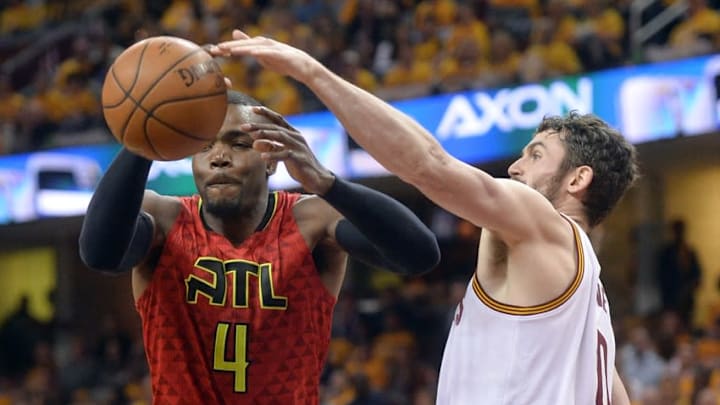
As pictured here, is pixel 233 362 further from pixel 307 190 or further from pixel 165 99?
Result: pixel 165 99

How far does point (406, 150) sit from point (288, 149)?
45 centimetres

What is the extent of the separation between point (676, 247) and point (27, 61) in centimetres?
1063

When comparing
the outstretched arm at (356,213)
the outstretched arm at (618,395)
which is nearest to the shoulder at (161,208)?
the outstretched arm at (356,213)

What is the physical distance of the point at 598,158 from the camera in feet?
13.2

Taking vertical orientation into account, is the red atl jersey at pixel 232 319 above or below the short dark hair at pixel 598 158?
below

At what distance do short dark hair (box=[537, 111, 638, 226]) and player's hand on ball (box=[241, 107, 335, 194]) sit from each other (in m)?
0.81

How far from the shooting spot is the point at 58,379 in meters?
14.5

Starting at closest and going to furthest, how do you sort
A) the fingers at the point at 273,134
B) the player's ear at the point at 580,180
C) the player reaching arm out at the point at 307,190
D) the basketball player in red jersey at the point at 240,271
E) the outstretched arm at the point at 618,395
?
the fingers at the point at 273,134 < the player reaching arm out at the point at 307,190 < the player's ear at the point at 580,180 < the basketball player in red jersey at the point at 240,271 < the outstretched arm at the point at 618,395

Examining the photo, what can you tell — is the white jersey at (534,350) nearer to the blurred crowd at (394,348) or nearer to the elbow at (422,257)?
the elbow at (422,257)

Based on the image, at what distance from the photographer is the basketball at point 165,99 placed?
368 centimetres

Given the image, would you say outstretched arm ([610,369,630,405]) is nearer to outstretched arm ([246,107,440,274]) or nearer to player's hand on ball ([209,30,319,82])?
outstretched arm ([246,107,440,274])

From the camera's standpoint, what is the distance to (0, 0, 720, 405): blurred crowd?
10.8 metres

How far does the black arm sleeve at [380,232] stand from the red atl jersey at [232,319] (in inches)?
9.2

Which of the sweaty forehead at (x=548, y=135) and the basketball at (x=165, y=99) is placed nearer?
the basketball at (x=165, y=99)
